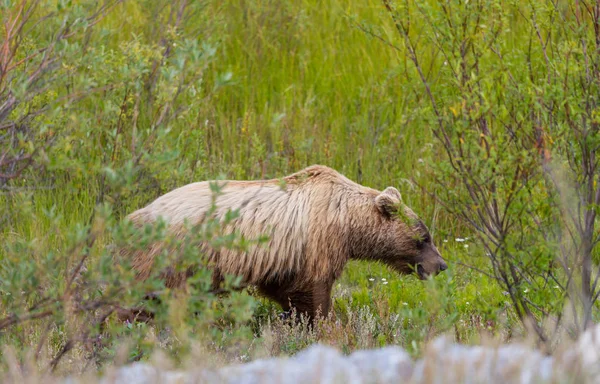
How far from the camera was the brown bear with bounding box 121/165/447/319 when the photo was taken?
248 inches

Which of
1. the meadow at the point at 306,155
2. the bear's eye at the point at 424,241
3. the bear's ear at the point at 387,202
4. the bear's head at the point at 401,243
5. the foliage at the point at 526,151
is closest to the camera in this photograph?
the meadow at the point at 306,155

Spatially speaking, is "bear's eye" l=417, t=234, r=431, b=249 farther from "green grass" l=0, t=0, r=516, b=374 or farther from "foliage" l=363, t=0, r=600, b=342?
"foliage" l=363, t=0, r=600, b=342

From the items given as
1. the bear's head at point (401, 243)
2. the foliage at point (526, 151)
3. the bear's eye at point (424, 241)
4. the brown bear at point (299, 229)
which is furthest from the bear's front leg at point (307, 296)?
the foliage at point (526, 151)

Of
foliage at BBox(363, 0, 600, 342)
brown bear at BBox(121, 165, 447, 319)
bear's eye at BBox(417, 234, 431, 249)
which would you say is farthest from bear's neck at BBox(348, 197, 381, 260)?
foliage at BBox(363, 0, 600, 342)

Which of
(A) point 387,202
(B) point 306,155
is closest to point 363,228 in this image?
(A) point 387,202

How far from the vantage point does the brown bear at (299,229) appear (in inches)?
248

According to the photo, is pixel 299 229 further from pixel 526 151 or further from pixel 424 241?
pixel 526 151

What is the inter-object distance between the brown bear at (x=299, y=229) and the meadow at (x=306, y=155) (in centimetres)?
32

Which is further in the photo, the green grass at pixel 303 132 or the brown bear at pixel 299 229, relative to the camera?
the green grass at pixel 303 132

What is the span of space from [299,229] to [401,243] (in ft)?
3.26

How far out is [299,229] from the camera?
21.6ft

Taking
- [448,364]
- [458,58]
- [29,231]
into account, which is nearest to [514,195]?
[458,58]

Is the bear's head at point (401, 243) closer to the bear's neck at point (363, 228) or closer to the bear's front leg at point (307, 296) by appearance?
the bear's neck at point (363, 228)

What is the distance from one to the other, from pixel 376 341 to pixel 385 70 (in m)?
4.48
